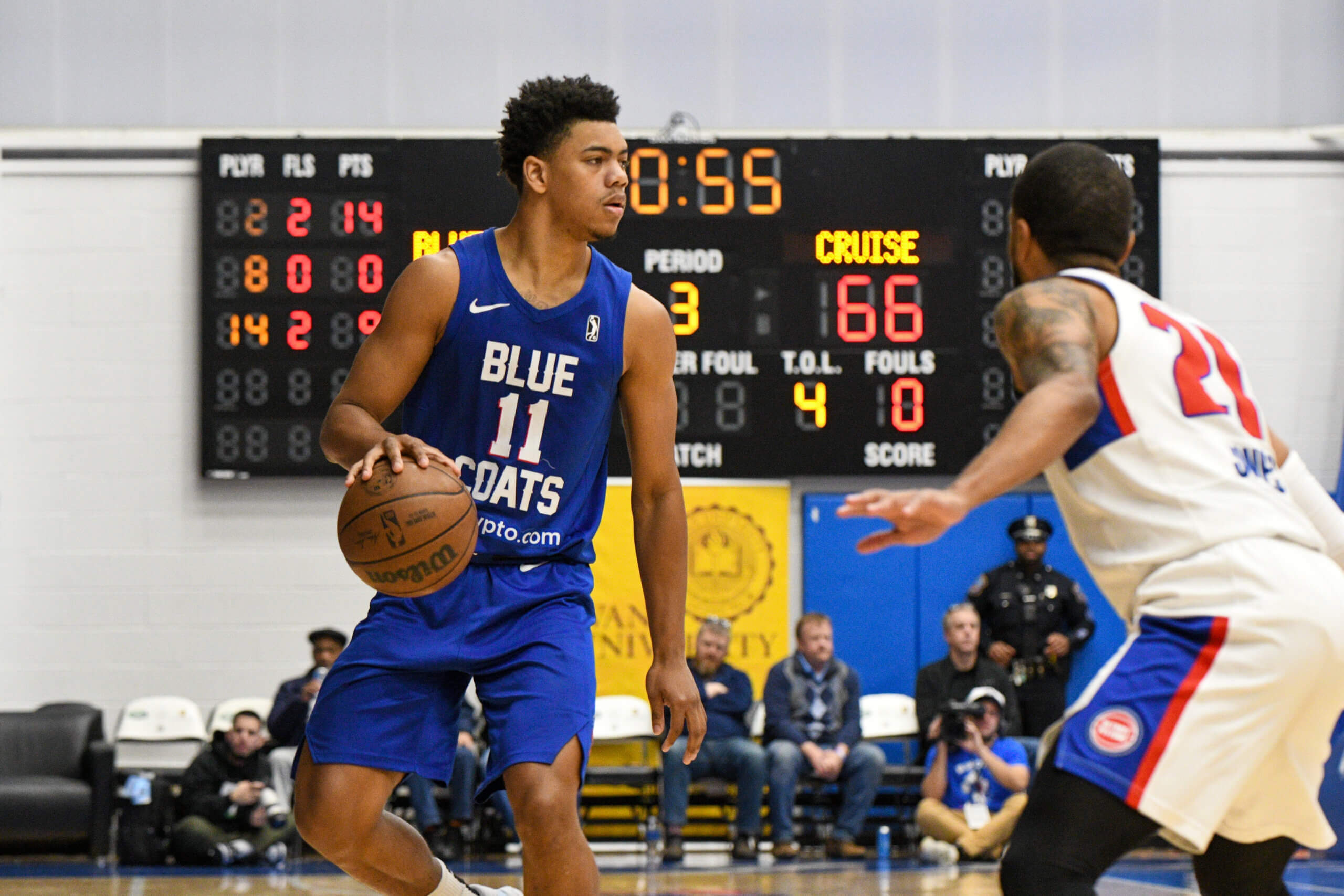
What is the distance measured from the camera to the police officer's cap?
9875 mm

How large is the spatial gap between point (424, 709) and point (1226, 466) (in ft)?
5.56

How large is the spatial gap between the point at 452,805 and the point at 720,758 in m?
1.57

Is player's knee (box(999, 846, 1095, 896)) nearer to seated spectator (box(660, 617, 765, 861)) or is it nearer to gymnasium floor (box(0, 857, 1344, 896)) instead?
gymnasium floor (box(0, 857, 1344, 896))

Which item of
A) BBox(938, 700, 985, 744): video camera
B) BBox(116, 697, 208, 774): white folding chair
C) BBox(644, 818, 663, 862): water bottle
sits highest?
BBox(938, 700, 985, 744): video camera

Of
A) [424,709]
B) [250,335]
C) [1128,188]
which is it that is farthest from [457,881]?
[250,335]

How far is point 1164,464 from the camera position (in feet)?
7.97

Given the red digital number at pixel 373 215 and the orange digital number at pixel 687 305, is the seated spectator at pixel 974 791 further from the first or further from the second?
the red digital number at pixel 373 215

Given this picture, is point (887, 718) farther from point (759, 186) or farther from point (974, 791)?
point (759, 186)

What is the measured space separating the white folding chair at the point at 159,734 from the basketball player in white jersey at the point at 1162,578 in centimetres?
793

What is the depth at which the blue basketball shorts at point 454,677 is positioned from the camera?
10.5ft

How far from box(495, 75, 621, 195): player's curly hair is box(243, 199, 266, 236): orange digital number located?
6.44m

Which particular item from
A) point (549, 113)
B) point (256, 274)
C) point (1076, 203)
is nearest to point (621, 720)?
point (256, 274)

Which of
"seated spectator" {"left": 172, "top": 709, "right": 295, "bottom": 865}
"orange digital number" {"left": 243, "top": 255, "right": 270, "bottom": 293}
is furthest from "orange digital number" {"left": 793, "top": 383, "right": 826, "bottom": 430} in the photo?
"seated spectator" {"left": 172, "top": 709, "right": 295, "bottom": 865}

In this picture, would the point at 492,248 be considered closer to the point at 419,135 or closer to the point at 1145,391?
the point at 1145,391
